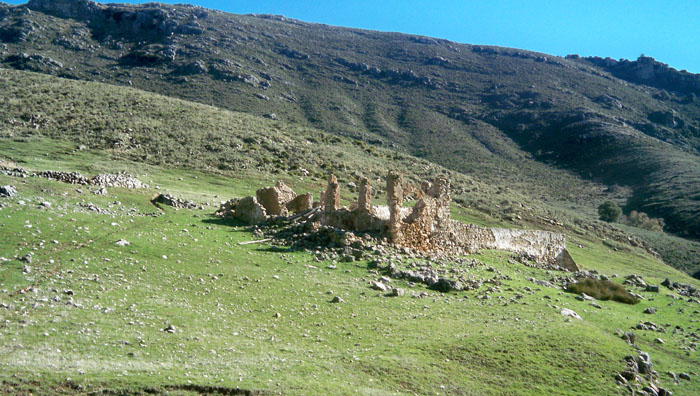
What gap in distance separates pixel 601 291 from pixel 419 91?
123 m

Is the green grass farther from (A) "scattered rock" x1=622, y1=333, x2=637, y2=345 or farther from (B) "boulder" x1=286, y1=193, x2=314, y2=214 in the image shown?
(B) "boulder" x1=286, y1=193, x2=314, y2=214

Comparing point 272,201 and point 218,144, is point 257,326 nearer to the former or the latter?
point 272,201

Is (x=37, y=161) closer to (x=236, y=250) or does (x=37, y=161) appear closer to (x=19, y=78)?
(x=236, y=250)

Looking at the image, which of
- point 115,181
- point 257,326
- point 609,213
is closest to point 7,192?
point 115,181

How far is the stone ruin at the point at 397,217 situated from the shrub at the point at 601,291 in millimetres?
4985

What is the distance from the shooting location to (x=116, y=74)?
105m

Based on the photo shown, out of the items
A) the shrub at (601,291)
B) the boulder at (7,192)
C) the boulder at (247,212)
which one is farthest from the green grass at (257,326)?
the boulder at (247,212)

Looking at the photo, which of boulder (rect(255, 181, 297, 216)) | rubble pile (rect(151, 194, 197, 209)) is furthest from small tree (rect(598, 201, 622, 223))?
rubble pile (rect(151, 194, 197, 209))

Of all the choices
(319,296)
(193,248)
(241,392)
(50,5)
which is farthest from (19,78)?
(50,5)

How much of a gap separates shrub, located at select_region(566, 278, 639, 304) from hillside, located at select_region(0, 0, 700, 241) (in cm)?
5754

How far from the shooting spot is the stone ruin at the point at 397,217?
20.2 m

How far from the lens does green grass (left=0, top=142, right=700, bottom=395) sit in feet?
28.6

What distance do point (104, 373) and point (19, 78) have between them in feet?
220

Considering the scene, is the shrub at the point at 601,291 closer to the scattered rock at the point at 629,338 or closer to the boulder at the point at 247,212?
the scattered rock at the point at 629,338
